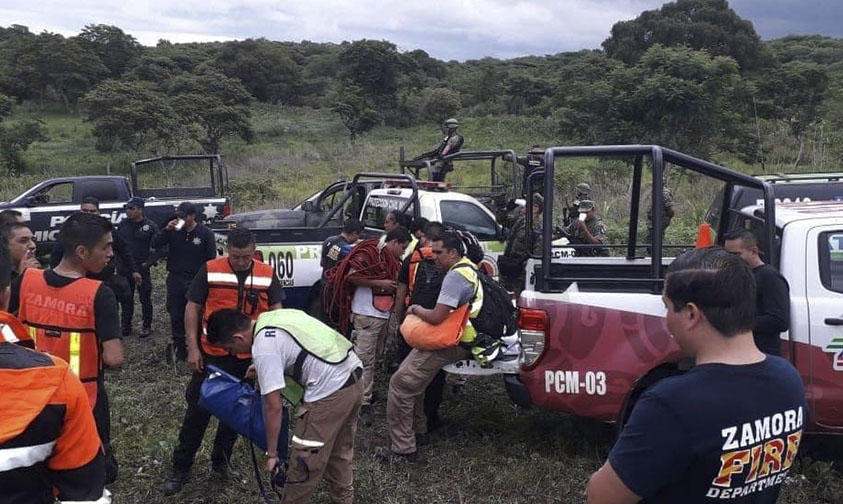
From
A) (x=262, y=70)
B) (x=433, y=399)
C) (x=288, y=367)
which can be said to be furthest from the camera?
(x=262, y=70)

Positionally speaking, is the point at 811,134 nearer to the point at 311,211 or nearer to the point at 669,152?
the point at 311,211

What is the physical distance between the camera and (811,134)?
2052cm

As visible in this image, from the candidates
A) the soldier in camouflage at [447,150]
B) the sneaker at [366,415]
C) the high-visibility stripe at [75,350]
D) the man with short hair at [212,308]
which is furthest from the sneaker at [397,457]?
the soldier in camouflage at [447,150]

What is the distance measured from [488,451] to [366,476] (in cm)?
91

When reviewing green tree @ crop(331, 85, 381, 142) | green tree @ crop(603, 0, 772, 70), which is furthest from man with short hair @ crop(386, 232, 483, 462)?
green tree @ crop(603, 0, 772, 70)

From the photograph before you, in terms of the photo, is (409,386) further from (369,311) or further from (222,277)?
(222,277)

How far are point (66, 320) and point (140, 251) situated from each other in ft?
17.2

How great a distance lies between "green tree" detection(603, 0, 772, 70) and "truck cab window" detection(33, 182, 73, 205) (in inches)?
1263

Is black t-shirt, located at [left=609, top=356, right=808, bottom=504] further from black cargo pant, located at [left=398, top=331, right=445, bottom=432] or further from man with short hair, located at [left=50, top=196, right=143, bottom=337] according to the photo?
man with short hair, located at [left=50, top=196, right=143, bottom=337]

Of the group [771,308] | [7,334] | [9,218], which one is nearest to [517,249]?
[771,308]

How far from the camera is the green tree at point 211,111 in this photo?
27.3 meters

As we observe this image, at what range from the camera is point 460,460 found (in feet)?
16.0

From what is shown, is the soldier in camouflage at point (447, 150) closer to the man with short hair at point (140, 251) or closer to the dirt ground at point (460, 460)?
the man with short hair at point (140, 251)

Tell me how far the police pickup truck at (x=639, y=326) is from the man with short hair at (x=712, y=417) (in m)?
2.45
